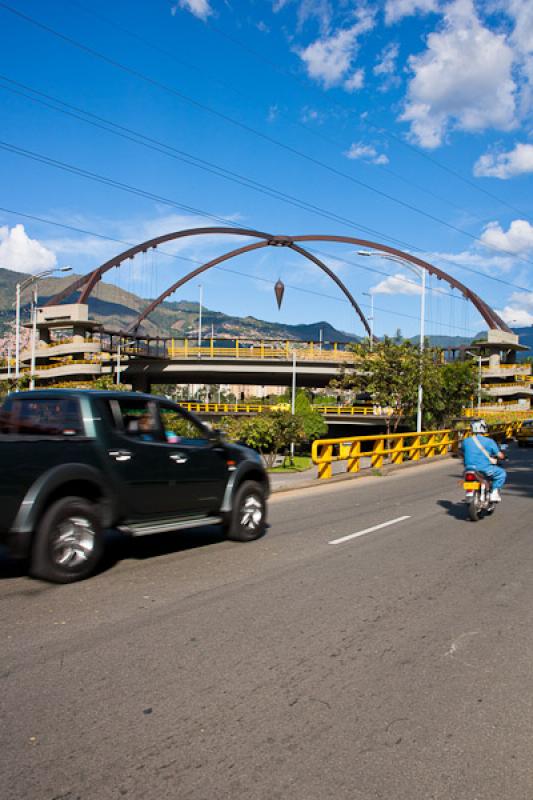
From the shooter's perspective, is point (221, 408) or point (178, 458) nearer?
point (178, 458)

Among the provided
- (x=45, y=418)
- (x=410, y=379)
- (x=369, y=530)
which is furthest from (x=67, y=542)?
(x=410, y=379)

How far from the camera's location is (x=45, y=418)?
7168 mm

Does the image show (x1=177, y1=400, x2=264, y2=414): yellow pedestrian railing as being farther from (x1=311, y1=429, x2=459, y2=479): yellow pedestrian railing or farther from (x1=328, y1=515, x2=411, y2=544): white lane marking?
(x1=328, y1=515, x2=411, y2=544): white lane marking

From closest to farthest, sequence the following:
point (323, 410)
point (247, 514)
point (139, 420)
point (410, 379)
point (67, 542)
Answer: point (67, 542), point (139, 420), point (247, 514), point (410, 379), point (323, 410)

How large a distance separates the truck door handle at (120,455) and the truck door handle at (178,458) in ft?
2.21

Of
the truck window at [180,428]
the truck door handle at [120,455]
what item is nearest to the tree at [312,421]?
the truck window at [180,428]

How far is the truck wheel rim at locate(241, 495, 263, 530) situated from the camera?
29.8 ft

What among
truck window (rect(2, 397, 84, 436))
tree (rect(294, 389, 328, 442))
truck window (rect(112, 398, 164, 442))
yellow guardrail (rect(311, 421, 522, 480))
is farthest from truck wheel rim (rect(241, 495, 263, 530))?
tree (rect(294, 389, 328, 442))

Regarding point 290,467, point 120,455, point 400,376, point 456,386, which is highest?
point 400,376

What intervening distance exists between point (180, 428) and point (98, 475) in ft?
5.96

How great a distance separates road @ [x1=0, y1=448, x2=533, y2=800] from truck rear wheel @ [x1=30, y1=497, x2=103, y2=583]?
189mm

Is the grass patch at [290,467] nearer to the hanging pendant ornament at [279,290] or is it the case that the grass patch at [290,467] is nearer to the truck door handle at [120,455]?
the truck door handle at [120,455]

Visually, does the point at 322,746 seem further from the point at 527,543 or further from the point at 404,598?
the point at 527,543

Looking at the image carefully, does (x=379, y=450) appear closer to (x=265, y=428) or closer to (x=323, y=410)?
(x=265, y=428)
